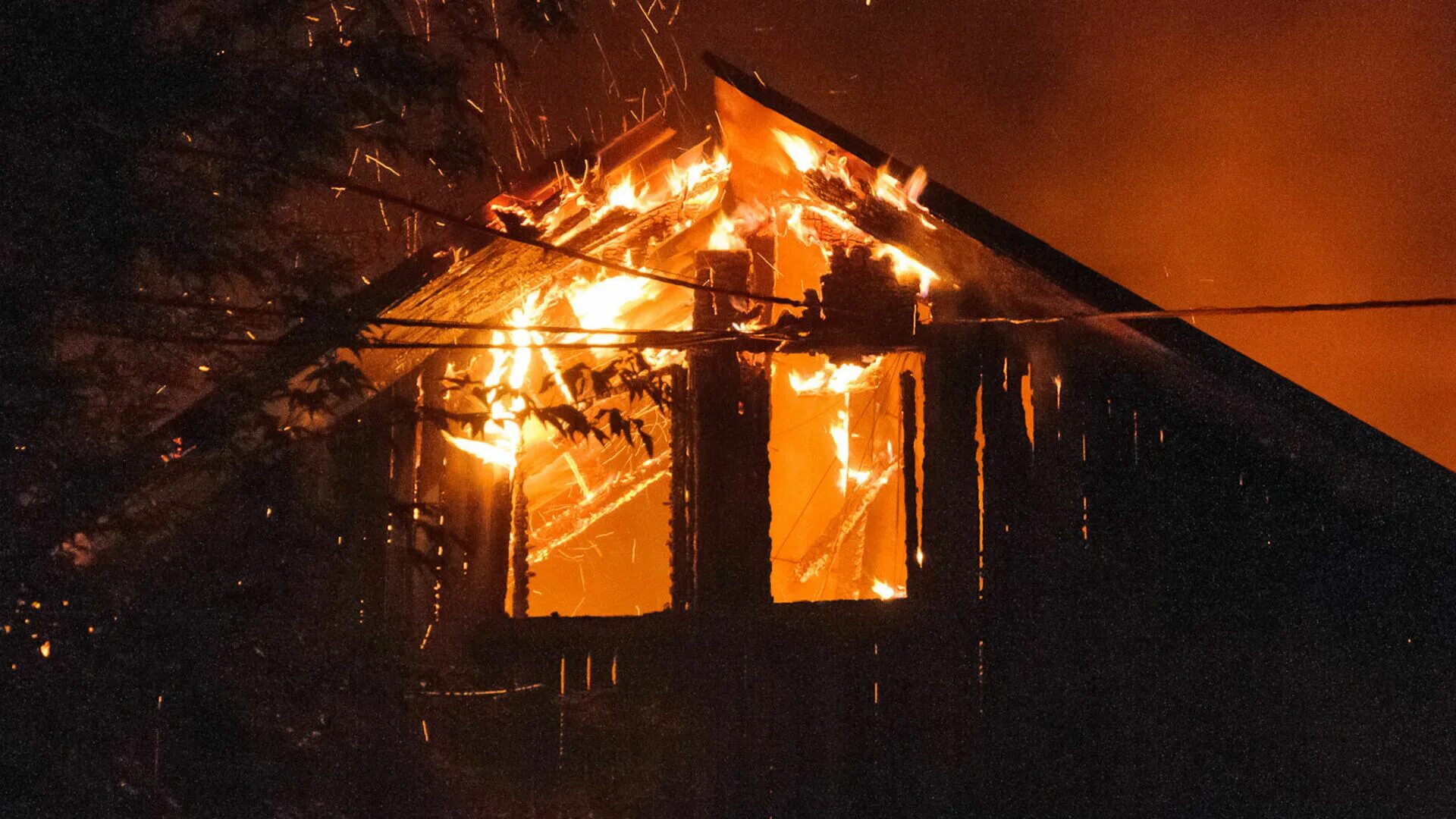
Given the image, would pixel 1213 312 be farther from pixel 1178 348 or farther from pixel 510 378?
pixel 510 378

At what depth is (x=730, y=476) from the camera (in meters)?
6.44

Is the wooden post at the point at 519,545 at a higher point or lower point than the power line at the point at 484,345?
lower

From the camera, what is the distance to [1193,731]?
6.07m

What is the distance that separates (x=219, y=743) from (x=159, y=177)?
124 inches

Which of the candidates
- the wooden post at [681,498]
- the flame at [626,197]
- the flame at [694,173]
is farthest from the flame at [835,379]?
the flame at [626,197]

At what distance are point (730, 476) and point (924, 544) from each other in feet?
4.58

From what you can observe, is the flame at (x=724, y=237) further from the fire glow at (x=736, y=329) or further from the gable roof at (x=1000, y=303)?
the gable roof at (x=1000, y=303)

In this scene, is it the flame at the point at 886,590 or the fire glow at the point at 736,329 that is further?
the flame at the point at 886,590

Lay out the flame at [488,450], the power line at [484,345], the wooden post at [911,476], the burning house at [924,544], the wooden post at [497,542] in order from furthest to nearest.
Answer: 1. the flame at [488,450]
2. the wooden post at [497,542]
3. the wooden post at [911,476]
4. the burning house at [924,544]
5. the power line at [484,345]

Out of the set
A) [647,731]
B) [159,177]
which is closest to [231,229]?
[159,177]

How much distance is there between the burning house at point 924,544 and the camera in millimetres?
6012

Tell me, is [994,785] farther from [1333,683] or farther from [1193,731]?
[1333,683]

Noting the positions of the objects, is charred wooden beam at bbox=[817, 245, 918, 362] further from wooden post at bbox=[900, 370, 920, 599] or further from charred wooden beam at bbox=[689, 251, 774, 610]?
charred wooden beam at bbox=[689, 251, 774, 610]

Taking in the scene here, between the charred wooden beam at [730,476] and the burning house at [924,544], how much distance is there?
0.02 m
